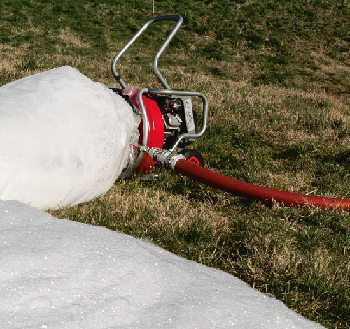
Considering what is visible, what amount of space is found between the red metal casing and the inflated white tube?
348 mm

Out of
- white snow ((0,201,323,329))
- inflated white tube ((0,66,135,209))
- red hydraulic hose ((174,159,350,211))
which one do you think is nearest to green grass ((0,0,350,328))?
red hydraulic hose ((174,159,350,211))

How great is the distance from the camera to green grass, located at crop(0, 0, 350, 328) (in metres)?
2.33

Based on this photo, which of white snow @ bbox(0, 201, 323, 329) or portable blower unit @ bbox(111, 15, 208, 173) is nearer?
white snow @ bbox(0, 201, 323, 329)

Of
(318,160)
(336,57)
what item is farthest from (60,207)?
(336,57)

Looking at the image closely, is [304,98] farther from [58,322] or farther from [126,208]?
[58,322]

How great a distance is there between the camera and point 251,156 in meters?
4.63

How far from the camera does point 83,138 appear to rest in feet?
8.46

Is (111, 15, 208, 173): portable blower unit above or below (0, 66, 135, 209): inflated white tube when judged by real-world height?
below

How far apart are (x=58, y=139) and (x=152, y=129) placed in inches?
42.1

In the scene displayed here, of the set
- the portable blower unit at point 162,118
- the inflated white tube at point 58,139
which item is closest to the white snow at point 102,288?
the inflated white tube at point 58,139

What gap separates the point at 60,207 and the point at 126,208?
50 centimetres

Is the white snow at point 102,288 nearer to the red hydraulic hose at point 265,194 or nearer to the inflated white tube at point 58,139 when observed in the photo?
the inflated white tube at point 58,139

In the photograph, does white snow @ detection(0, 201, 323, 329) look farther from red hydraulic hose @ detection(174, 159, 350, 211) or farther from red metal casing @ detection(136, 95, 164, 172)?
red metal casing @ detection(136, 95, 164, 172)

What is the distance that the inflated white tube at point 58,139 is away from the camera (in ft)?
7.35
